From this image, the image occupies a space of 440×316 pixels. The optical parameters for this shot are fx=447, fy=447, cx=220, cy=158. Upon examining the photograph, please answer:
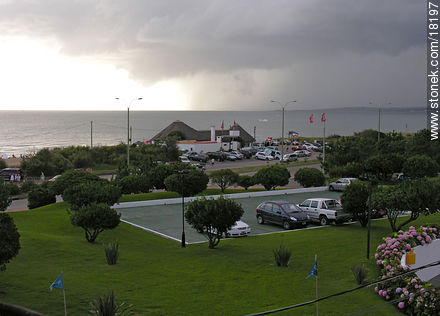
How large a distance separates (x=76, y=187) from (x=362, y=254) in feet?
49.5

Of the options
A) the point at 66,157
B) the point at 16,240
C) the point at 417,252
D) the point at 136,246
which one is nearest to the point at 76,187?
the point at 136,246

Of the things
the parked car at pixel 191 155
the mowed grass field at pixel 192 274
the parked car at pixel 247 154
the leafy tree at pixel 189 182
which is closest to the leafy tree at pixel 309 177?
the leafy tree at pixel 189 182

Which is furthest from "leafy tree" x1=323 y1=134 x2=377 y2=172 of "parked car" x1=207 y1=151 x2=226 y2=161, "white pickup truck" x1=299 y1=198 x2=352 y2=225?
"white pickup truck" x1=299 y1=198 x2=352 y2=225

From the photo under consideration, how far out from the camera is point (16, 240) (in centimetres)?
1331

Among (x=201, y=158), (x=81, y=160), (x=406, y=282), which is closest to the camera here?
(x=406, y=282)

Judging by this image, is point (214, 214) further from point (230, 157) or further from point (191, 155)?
point (230, 157)

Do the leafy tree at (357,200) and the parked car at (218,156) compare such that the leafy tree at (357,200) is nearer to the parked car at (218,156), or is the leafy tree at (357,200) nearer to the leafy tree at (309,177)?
the leafy tree at (309,177)

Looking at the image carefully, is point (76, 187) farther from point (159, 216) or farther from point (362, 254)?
point (362, 254)

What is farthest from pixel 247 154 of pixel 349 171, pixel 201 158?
pixel 349 171

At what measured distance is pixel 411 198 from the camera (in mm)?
19812

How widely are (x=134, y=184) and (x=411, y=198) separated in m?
22.9

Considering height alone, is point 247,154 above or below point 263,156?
above

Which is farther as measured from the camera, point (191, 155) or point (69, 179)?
point (191, 155)

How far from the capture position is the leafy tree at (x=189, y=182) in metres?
33.6
